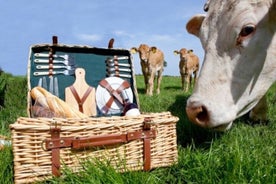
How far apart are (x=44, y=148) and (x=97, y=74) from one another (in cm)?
193

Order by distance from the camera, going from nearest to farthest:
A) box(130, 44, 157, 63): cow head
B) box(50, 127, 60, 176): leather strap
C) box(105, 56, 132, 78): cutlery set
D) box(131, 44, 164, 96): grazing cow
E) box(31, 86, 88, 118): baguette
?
box(50, 127, 60, 176): leather strap, box(31, 86, 88, 118): baguette, box(105, 56, 132, 78): cutlery set, box(131, 44, 164, 96): grazing cow, box(130, 44, 157, 63): cow head

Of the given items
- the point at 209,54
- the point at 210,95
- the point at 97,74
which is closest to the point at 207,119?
the point at 210,95

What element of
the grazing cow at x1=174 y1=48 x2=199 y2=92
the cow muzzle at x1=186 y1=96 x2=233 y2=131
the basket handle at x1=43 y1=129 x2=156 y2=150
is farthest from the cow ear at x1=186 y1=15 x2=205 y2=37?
the grazing cow at x1=174 y1=48 x2=199 y2=92

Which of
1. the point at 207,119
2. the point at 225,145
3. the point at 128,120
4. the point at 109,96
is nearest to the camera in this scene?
the point at 207,119

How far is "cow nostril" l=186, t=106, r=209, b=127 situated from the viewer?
2.38 m

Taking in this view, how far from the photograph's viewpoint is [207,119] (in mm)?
2408

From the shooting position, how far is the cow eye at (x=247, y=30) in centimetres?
243

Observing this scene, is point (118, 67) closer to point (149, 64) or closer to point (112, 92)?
point (112, 92)

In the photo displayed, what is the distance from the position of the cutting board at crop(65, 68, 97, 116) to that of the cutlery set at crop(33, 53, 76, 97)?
0.14 m

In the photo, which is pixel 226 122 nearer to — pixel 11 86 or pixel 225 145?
pixel 225 145

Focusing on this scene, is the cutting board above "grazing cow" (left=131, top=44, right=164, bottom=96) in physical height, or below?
below

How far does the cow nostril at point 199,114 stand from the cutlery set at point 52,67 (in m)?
2.18

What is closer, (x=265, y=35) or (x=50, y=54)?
(x=265, y=35)

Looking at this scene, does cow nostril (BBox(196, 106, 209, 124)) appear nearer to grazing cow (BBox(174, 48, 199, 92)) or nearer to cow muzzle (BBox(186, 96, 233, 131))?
cow muzzle (BBox(186, 96, 233, 131))
